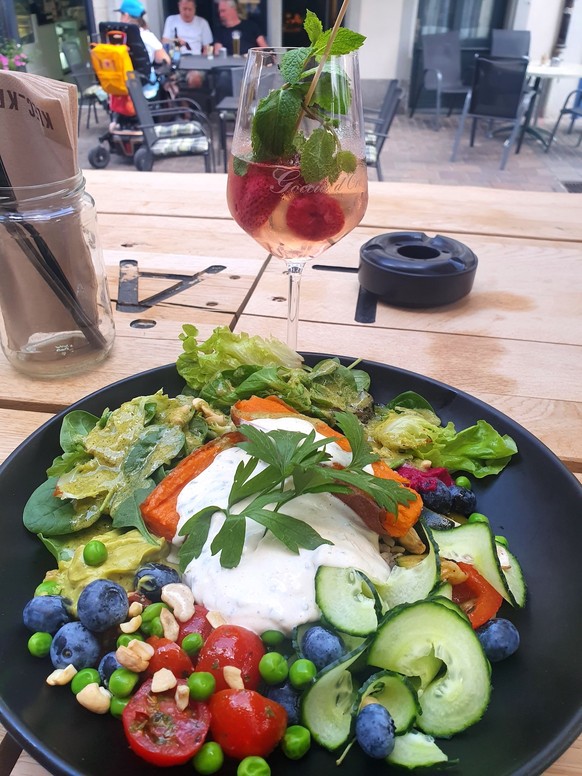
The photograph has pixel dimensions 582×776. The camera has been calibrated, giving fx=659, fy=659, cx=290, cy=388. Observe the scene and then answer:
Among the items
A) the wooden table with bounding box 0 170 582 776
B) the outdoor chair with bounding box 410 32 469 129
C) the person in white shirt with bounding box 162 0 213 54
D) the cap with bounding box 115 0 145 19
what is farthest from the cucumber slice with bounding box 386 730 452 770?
the person in white shirt with bounding box 162 0 213 54

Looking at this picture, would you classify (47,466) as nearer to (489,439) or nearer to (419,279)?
(489,439)

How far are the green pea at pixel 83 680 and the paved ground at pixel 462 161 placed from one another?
265 inches

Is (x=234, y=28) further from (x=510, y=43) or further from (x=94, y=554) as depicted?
(x=94, y=554)

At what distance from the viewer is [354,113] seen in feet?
4.47

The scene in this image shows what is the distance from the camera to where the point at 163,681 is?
821 mm

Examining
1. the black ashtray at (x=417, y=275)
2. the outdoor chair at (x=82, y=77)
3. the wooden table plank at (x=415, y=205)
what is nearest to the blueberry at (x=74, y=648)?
the black ashtray at (x=417, y=275)

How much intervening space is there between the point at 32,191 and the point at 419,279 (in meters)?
1.05

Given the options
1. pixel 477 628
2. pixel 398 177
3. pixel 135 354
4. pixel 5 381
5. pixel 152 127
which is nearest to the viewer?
pixel 477 628

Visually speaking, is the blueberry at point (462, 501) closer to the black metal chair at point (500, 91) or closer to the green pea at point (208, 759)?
the green pea at point (208, 759)

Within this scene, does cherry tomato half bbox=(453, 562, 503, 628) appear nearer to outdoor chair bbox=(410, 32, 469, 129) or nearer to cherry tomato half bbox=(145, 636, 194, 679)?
cherry tomato half bbox=(145, 636, 194, 679)

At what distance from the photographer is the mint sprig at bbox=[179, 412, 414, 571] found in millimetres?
958

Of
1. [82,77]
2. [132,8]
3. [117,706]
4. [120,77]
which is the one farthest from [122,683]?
[82,77]

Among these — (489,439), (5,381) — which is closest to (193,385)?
(5,381)

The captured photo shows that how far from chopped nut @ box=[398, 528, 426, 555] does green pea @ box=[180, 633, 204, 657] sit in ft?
1.21
